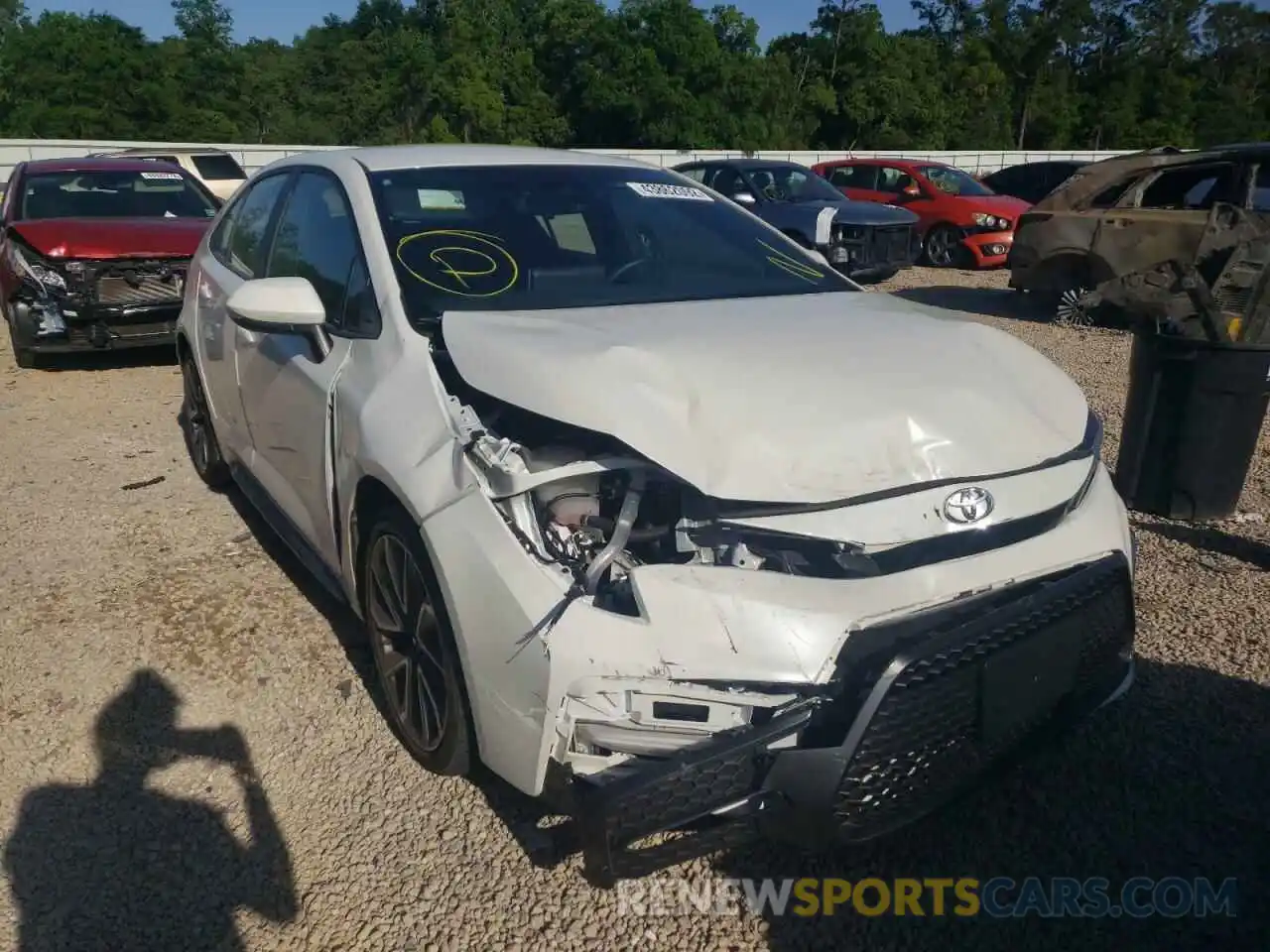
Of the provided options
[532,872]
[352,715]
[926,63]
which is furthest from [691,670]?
[926,63]

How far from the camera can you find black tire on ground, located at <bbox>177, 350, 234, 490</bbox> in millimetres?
4840

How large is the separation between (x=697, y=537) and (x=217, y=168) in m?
15.6

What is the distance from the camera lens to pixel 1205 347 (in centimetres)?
432

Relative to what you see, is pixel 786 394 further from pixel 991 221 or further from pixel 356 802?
pixel 991 221

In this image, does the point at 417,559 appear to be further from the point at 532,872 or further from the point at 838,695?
the point at 838,695

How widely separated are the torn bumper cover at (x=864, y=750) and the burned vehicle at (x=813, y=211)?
30.4ft

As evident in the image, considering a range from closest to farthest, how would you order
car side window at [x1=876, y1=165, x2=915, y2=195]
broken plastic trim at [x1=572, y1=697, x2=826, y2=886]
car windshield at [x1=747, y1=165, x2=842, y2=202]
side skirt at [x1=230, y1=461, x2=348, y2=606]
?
broken plastic trim at [x1=572, y1=697, x2=826, y2=886] < side skirt at [x1=230, y1=461, x2=348, y2=606] < car windshield at [x1=747, y1=165, x2=842, y2=202] < car side window at [x1=876, y1=165, x2=915, y2=195]

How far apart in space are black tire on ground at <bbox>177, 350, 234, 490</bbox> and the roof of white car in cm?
149

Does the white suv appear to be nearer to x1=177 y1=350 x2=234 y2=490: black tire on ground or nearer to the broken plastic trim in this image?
x1=177 y1=350 x2=234 y2=490: black tire on ground

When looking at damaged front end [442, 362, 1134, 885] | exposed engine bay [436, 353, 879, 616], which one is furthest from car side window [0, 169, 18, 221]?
damaged front end [442, 362, 1134, 885]

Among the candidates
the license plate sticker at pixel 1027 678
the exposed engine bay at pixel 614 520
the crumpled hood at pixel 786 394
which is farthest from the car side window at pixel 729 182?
the license plate sticker at pixel 1027 678

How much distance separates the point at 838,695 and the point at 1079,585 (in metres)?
0.70

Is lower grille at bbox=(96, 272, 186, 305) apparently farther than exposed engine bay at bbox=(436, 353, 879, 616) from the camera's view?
Yes

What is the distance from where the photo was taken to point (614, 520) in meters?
2.31
